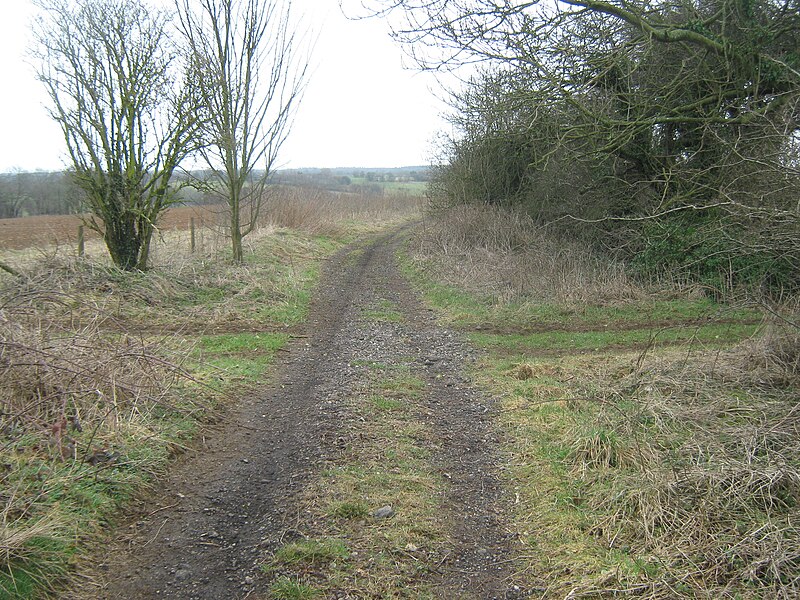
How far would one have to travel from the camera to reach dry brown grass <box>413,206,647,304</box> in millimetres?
11555

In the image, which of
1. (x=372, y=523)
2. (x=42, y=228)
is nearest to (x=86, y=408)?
(x=372, y=523)

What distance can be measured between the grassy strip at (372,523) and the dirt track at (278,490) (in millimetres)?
133

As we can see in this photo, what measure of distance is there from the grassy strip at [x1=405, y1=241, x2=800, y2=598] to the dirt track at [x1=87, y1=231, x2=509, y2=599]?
30 cm

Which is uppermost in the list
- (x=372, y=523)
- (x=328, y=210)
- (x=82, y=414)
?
(x=328, y=210)

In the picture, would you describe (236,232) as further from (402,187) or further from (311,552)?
(402,187)

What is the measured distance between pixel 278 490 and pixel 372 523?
34.1 inches

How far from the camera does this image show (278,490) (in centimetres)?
Answer: 446

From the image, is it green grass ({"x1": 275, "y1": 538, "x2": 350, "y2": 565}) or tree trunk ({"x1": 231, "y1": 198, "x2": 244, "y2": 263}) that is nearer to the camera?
green grass ({"x1": 275, "y1": 538, "x2": 350, "y2": 565})

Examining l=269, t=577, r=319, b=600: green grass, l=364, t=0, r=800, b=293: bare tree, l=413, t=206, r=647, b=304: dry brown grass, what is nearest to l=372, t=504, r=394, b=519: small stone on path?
l=269, t=577, r=319, b=600: green grass

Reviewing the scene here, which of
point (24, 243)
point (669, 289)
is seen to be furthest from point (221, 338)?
point (24, 243)

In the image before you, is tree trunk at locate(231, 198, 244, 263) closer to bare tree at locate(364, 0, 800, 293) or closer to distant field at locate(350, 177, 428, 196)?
bare tree at locate(364, 0, 800, 293)

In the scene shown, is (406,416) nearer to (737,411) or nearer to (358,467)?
(358,467)

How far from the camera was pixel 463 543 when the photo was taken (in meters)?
3.87

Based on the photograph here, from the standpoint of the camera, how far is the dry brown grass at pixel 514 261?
11555mm
